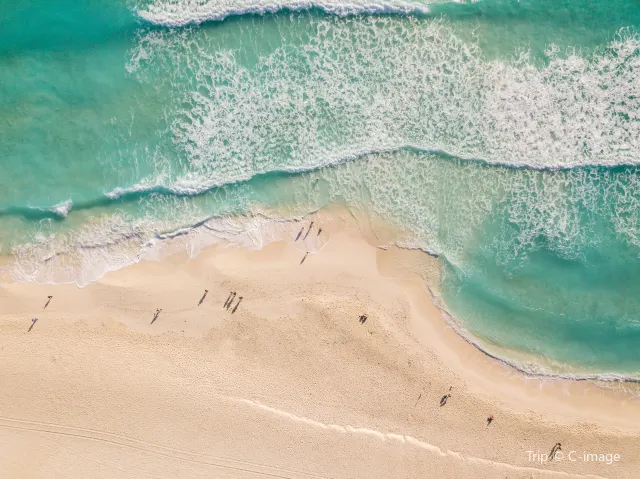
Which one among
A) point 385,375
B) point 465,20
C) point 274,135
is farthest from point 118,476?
point 465,20

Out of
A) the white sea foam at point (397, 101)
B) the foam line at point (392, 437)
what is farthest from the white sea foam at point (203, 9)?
the foam line at point (392, 437)

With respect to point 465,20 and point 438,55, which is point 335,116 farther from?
point 465,20

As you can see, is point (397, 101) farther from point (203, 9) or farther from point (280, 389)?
point (280, 389)

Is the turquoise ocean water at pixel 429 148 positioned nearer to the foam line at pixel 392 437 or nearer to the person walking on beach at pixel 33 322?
the person walking on beach at pixel 33 322

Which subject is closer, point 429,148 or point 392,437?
point 392,437

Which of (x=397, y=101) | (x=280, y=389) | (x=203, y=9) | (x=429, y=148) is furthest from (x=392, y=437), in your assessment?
(x=203, y=9)

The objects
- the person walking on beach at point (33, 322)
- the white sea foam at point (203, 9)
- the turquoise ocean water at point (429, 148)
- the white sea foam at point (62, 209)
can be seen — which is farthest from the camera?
the white sea foam at point (62, 209)

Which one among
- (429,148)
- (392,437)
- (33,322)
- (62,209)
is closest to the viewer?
(392,437)
